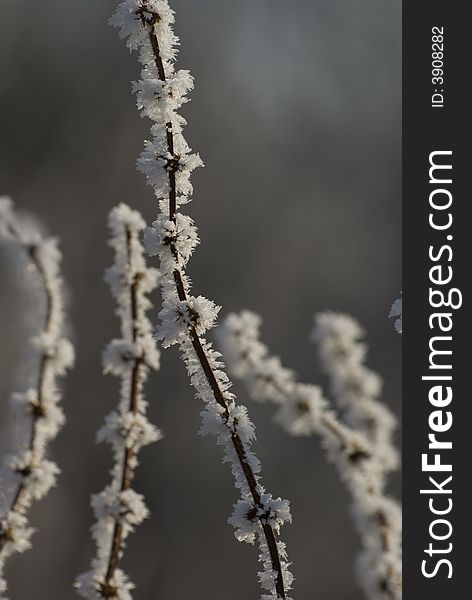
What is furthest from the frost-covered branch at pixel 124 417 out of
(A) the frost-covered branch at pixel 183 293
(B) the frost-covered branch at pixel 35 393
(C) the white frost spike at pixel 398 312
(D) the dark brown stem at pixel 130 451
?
(C) the white frost spike at pixel 398 312

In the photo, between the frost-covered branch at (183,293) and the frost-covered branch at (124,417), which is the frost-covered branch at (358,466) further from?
the frost-covered branch at (183,293)

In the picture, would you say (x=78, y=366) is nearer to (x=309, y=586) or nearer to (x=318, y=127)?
(x=309, y=586)

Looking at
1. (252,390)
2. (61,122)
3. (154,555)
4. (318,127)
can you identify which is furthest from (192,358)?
(318,127)

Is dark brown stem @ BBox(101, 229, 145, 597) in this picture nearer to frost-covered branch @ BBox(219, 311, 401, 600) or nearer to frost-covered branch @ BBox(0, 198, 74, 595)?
frost-covered branch @ BBox(0, 198, 74, 595)

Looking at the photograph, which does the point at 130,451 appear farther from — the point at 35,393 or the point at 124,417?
the point at 35,393

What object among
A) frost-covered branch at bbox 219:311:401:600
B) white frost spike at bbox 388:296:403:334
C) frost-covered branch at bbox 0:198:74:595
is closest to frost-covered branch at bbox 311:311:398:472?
frost-covered branch at bbox 219:311:401:600

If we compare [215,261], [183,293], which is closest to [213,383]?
[183,293]
